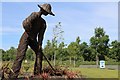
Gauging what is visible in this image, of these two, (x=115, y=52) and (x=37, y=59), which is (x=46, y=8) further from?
(x=115, y=52)

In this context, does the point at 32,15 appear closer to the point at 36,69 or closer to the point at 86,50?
the point at 36,69

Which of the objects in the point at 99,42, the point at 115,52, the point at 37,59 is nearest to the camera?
the point at 37,59

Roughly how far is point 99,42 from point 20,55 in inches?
1955

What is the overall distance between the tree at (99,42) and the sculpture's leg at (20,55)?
4868 cm

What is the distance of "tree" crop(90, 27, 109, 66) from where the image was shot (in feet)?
187

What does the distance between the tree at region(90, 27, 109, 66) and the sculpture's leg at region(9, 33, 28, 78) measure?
160 feet

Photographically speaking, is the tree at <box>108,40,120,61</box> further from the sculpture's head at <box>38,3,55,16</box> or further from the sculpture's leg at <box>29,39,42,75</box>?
the sculpture's head at <box>38,3,55,16</box>

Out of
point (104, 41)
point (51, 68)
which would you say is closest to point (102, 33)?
point (104, 41)

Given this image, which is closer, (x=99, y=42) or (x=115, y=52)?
(x=115, y=52)

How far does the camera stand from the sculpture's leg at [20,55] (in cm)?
815

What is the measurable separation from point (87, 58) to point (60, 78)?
5348cm

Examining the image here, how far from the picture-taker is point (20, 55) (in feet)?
27.5

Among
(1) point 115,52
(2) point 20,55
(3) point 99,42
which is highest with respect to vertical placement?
(3) point 99,42

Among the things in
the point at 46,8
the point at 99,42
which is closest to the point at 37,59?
the point at 46,8
